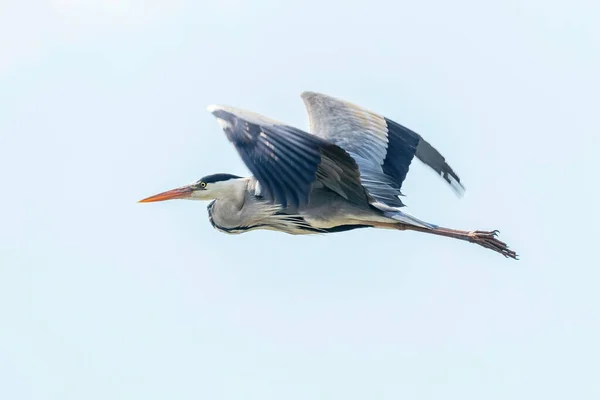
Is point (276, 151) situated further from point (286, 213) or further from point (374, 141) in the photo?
point (374, 141)

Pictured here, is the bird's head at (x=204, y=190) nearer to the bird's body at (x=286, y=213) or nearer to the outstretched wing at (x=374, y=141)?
the bird's body at (x=286, y=213)

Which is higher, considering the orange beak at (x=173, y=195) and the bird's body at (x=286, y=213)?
the orange beak at (x=173, y=195)

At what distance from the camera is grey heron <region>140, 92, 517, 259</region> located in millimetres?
8477

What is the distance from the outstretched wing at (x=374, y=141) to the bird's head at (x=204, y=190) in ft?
2.90

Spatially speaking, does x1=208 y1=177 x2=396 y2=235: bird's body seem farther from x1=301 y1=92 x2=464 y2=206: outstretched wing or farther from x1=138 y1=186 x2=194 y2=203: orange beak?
x1=301 y1=92 x2=464 y2=206: outstretched wing

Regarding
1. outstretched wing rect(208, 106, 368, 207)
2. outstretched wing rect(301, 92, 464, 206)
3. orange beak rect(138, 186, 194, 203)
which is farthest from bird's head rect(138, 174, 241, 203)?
outstretched wing rect(208, 106, 368, 207)

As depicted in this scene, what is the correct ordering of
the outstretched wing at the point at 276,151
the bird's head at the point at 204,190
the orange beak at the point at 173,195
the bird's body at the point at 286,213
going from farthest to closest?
the orange beak at the point at 173,195 → the bird's head at the point at 204,190 → the bird's body at the point at 286,213 → the outstretched wing at the point at 276,151

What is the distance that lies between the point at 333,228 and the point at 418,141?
125cm

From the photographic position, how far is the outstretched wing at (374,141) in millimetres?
10438

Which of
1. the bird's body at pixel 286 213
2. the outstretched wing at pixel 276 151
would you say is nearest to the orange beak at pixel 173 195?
the bird's body at pixel 286 213

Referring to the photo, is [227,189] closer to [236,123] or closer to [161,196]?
[161,196]

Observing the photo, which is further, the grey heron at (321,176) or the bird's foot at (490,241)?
the bird's foot at (490,241)

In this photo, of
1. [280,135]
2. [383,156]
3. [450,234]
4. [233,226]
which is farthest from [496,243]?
[280,135]

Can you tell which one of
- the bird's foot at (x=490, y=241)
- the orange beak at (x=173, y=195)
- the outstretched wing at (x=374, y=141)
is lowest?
the bird's foot at (x=490, y=241)
